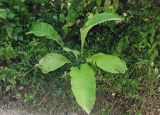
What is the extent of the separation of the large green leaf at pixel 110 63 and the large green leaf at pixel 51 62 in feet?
1.00

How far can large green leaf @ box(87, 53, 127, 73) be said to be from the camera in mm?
4152

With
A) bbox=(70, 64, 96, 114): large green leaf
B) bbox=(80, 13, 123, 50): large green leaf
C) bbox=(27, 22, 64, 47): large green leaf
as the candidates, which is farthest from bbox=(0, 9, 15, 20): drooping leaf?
bbox=(70, 64, 96, 114): large green leaf

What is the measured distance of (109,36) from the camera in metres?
4.66

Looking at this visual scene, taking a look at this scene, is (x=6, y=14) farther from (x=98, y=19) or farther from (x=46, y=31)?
(x=98, y=19)

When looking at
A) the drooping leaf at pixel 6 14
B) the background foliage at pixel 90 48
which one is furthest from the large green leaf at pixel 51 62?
the drooping leaf at pixel 6 14

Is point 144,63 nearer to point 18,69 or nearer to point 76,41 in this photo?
point 76,41

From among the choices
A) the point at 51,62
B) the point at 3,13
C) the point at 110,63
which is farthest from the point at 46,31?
the point at 110,63

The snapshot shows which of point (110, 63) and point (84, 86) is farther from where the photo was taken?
point (110, 63)

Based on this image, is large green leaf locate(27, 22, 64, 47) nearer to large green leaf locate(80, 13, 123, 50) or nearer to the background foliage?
the background foliage

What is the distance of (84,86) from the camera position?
3.93 meters

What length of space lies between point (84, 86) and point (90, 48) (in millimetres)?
764

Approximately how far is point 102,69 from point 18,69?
0.82 m

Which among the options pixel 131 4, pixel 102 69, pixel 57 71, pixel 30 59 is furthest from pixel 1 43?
pixel 131 4

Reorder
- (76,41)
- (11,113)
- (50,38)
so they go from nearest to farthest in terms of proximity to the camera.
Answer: (11,113) → (50,38) → (76,41)
